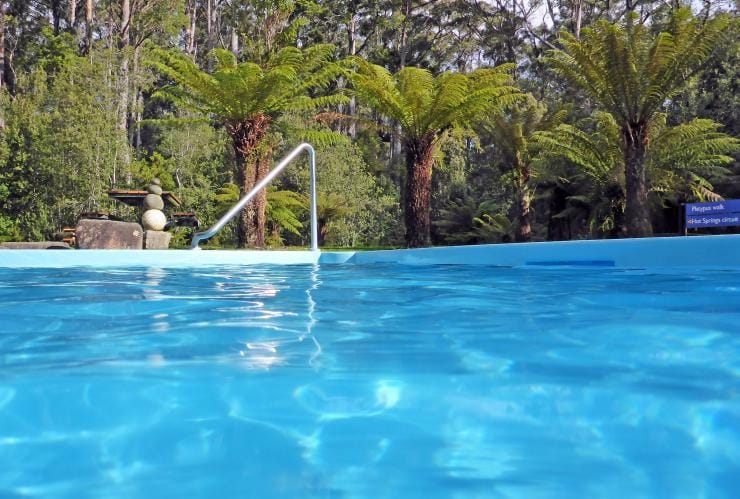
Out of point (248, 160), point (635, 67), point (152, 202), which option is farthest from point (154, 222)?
point (635, 67)

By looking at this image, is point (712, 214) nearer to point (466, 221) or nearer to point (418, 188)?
point (418, 188)

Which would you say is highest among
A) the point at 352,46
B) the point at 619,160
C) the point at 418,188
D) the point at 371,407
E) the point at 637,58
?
the point at 352,46

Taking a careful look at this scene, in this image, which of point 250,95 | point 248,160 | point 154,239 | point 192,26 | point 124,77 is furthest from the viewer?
point 192,26

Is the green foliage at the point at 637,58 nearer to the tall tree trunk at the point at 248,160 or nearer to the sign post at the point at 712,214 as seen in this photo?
the sign post at the point at 712,214

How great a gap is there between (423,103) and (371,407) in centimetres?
1196

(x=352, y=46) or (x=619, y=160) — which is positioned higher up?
(x=352, y=46)

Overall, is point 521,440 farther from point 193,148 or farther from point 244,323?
point 193,148

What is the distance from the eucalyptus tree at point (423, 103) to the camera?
12.8 m

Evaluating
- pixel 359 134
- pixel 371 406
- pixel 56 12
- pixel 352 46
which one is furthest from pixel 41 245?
pixel 56 12

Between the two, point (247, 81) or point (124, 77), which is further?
point (124, 77)

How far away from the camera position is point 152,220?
11852 mm

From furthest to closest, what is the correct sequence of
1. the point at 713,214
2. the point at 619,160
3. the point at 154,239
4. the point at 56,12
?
the point at 56,12 → the point at 619,160 → the point at 154,239 → the point at 713,214

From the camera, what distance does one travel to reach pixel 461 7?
2800 cm

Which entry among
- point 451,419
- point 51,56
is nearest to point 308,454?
point 451,419
